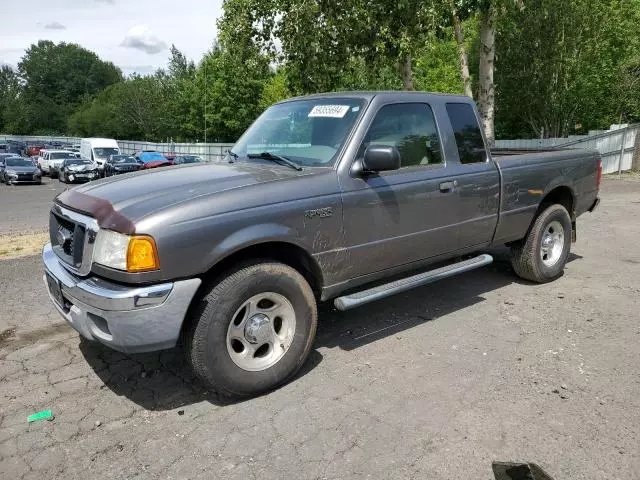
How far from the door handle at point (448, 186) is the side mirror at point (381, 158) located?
81cm

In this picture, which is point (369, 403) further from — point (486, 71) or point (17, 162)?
point (17, 162)

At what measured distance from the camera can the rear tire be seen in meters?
5.70

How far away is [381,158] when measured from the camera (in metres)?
3.73

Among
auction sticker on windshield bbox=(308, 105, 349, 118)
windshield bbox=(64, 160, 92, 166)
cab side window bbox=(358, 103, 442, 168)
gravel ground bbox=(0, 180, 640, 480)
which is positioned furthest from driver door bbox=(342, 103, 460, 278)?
windshield bbox=(64, 160, 92, 166)

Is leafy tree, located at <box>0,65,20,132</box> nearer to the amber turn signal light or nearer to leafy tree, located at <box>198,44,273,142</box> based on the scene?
leafy tree, located at <box>198,44,273,142</box>

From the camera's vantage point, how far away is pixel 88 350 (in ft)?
14.1

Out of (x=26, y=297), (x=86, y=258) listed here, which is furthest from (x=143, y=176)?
(x=26, y=297)

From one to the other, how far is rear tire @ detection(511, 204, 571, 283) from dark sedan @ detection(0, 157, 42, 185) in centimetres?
2561

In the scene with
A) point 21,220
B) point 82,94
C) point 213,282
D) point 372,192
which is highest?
point 82,94

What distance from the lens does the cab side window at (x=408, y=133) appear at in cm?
418

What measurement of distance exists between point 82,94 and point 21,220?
11157 cm

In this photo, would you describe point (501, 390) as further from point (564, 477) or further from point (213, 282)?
point (213, 282)

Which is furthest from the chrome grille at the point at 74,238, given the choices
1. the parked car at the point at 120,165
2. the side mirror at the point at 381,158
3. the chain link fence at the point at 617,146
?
the parked car at the point at 120,165

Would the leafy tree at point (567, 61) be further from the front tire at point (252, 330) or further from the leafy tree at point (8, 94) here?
the leafy tree at point (8, 94)
